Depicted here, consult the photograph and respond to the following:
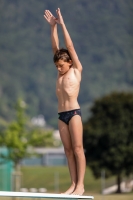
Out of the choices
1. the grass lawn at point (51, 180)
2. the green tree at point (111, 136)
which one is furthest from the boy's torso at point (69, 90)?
the grass lawn at point (51, 180)

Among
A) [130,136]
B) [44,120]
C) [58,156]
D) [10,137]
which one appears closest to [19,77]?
[44,120]

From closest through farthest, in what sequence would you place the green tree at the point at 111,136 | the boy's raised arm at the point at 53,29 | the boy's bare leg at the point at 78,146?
the boy's bare leg at the point at 78,146 < the boy's raised arm at the point at 53,29 < the green tree at the point at 111,136

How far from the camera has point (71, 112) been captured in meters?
9.75

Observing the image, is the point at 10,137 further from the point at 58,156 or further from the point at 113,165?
the point at 58,156

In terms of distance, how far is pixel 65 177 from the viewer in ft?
255

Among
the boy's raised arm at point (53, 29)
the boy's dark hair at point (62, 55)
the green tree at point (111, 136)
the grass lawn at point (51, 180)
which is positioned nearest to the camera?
the boy's dark hair at point (62, 55)

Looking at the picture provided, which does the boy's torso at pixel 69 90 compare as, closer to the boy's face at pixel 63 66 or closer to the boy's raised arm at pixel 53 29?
the boy's face at pixel 63 66

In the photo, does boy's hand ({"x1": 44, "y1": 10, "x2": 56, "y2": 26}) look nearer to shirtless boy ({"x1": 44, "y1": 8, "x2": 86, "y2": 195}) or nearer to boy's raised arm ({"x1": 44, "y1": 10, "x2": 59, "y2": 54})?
boy's raised arm ({"x1": 44, "y1": 10, "x2": 59, "y2": 54})

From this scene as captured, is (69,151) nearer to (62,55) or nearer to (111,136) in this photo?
(62,55)

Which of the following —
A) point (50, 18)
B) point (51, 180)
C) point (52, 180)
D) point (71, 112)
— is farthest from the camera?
point (51, 180)

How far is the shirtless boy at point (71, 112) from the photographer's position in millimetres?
9672

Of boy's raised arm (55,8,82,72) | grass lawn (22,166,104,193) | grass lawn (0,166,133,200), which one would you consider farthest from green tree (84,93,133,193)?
boy's raised arm (55,8,82,72)

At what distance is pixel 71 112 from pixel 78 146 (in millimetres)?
407

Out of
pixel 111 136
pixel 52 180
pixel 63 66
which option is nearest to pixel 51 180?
pixel 52 180
